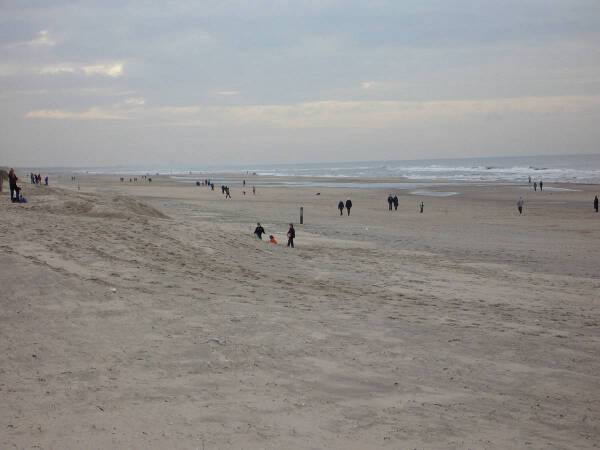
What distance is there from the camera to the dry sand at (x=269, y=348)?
577cm

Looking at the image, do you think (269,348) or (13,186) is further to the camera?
(13,186)

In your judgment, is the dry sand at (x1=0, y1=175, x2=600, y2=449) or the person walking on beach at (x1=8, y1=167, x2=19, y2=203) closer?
the dry sand at (x1=0, y1=175, x2=600, y2=449)

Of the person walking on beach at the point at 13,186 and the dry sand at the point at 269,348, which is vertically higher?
the person walking on beach at the point at 13,186

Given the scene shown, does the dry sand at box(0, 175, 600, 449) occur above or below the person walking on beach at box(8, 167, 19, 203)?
below

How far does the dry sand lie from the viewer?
5770mm

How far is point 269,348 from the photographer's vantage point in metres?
8.01

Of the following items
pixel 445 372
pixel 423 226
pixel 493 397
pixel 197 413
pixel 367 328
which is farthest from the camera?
pixel 423 226

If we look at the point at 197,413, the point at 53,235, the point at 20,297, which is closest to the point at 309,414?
the point at 197,413

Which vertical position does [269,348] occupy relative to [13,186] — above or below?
below

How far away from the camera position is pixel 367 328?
30.5 ft

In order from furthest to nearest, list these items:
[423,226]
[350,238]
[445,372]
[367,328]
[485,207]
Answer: [485,207] → [423,226] → [350,238] → [367,328] → [445,372]

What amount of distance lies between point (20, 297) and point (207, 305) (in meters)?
2.95

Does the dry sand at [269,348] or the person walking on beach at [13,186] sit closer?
the dry sand at [269,348]

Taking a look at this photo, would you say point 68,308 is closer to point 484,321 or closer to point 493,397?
point 493,397
